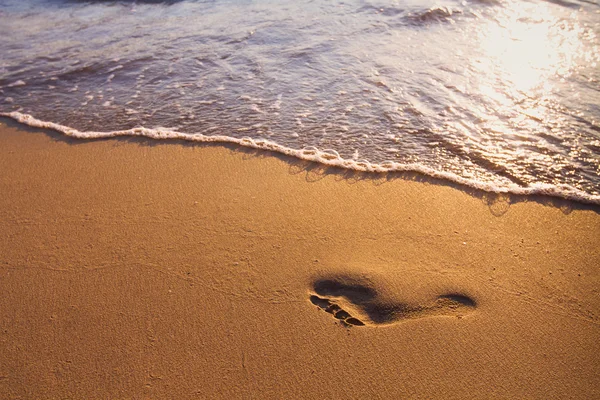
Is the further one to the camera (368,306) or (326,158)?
(326,158)

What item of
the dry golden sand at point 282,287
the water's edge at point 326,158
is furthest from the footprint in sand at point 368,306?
the water's edge at point 326,158

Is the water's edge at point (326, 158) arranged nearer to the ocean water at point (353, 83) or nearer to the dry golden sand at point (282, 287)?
the ocean water at point (353, 83)

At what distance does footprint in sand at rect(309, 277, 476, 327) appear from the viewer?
2383 mm

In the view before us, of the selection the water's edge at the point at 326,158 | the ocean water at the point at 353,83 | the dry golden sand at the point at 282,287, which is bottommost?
the dry golden sand at the point at 282,287

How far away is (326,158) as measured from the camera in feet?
11.9

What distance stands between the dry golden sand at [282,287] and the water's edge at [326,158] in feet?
0.50

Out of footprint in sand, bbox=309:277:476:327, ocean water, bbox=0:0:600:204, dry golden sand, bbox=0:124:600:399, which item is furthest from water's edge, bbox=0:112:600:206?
footprint in sand, bbox=309:277:476:327

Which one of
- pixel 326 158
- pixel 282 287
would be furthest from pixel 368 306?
pixel 326 158

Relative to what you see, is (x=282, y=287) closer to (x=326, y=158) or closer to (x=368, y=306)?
(x=368, y=306)

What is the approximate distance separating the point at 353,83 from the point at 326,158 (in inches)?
57.8

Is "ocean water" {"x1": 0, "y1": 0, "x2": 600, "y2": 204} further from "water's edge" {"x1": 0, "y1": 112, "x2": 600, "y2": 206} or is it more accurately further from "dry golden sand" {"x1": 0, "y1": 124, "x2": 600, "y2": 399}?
"dry golden sand" {"x1": 0, "y1": 124, "x2": 600, "y2": 399}

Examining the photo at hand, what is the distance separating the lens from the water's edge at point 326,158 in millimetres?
3205

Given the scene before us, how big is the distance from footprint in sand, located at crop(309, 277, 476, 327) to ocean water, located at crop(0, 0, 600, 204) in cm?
121

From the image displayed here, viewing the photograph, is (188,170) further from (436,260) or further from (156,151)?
(436,260)
